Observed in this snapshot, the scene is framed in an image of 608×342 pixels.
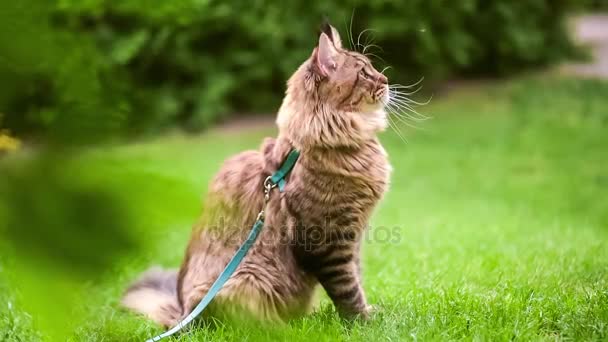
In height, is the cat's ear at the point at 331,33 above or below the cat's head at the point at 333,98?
above

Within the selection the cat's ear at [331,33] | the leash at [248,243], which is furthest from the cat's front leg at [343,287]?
the cat's ear at [331,33]

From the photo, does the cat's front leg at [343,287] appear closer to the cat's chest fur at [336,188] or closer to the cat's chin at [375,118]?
the cat's chest fur at [336,188]

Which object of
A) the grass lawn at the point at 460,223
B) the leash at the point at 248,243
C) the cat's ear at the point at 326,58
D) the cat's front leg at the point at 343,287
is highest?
the cat's ear at the point at 326,58

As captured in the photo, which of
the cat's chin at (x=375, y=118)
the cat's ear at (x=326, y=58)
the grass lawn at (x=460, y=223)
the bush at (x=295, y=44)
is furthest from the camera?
the bush at (x=295, y=44)

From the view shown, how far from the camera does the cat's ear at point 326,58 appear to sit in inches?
137

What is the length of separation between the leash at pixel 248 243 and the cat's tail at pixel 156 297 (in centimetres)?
31

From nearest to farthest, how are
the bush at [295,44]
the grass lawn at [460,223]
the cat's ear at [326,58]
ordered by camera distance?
the grass lawn at [460,223]
the cat's ear at [326,58]
the bush at [295,44]

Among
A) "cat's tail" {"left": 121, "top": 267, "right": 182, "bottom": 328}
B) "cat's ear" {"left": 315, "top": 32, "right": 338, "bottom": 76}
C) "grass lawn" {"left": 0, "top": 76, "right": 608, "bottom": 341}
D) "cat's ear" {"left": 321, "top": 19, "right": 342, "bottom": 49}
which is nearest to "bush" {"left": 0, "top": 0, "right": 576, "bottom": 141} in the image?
"grass lawn" {"left": 0, "top": 76, "right": 608, "bottom": 341}

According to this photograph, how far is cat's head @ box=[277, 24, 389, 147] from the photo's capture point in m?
3.57

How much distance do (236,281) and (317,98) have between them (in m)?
1.08

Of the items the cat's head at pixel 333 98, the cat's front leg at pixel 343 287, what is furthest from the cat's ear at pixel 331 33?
the cat's front leg at pixel 343 287

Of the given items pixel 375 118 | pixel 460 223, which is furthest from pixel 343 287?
pixel 460 223

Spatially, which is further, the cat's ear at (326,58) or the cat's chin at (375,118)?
the cat's chin at (375,118)

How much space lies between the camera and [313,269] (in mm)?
3506
